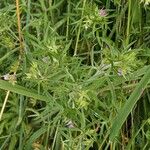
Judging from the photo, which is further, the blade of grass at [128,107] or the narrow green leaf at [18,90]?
the narrow green leaf at [18,90]

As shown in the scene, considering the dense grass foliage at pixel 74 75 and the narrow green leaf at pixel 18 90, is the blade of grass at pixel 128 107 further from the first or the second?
the narrow green leaf at pixel 18 90

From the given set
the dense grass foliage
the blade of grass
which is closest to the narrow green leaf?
the dense grass foliage

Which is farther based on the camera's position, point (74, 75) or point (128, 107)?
point (74, 75)

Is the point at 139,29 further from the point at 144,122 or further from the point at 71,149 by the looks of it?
the point at 71,149

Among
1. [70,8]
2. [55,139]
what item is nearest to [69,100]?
[55,139]

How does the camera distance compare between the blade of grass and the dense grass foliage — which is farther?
the dense grass foliage

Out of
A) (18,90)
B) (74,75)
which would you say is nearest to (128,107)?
(74,75)

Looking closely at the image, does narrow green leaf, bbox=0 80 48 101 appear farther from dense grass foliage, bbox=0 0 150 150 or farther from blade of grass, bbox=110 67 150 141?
blade of grass, bbox=110 67 150 141

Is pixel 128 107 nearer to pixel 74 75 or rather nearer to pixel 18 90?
pixel 74 75

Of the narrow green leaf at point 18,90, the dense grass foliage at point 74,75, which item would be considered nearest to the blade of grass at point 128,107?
the dense grass foliage at point 74,75
